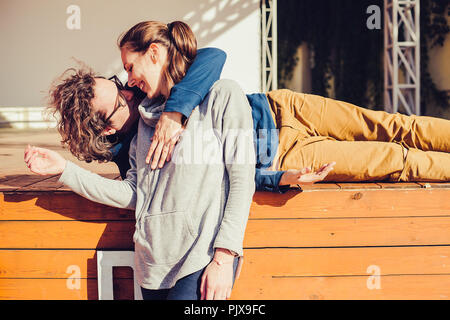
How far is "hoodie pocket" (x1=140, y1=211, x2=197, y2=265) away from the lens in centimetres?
139

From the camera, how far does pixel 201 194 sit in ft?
4.56

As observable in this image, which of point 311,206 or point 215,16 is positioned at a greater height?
point 215,16

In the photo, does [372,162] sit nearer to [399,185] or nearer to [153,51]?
[399,185]

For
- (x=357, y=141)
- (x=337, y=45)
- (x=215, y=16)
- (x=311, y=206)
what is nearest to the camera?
(x=311, y=206)

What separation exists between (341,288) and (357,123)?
743mm

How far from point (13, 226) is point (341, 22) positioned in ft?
34.1

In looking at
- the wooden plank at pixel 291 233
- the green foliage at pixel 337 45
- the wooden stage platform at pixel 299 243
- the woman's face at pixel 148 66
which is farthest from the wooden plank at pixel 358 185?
the green foliage at pixel 337 45

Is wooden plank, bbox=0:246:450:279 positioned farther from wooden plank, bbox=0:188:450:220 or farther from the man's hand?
the man's hand

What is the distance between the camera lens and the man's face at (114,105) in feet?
5.25

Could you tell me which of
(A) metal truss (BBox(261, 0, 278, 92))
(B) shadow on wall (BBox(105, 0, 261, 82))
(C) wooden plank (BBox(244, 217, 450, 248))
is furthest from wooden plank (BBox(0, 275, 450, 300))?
(B) shadow on wall (BBox(105, 0, 261, 82))

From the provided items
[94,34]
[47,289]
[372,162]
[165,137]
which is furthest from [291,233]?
→ [94,34]

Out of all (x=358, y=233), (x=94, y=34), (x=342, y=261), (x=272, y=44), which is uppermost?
(x=94, y=34)

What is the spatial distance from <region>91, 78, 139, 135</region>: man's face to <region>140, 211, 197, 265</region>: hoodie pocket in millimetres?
413

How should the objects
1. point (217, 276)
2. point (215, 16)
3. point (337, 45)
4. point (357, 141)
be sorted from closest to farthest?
point (217, 276), point (357, 141), point (215, 16), point (337, 45)
